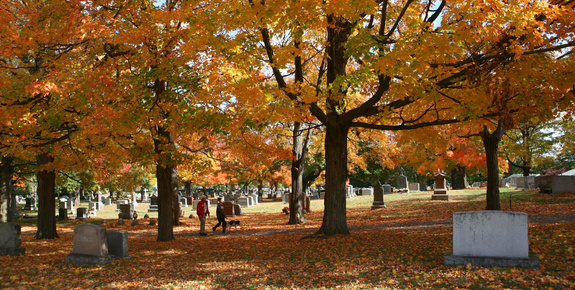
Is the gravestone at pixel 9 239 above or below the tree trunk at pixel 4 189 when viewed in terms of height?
below

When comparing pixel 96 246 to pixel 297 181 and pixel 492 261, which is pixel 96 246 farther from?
pixel 297 181

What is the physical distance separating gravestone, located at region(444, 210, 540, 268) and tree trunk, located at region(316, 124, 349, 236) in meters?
4.61

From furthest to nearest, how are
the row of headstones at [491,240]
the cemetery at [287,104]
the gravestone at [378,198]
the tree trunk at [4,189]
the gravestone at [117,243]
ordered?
the gravestone at [378,198] < the tree trunk at [4,189] < the gravestone at [117,243] < the cemetery at [287,104] < the row of headstones at [491,240]

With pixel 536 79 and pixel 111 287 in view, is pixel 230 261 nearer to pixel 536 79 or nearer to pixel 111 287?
pixel 111 287

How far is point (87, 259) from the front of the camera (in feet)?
31.6

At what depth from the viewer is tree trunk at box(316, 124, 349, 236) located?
12.1 m

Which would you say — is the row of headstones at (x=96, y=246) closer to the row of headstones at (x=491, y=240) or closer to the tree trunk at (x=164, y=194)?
the tree trunk at (x=164, y=194)

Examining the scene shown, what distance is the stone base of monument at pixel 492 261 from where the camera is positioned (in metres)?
7.04

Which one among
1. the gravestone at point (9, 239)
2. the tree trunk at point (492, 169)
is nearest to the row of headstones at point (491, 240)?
the tree trunk at point (492, 169)

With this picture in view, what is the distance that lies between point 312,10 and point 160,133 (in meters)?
7.27

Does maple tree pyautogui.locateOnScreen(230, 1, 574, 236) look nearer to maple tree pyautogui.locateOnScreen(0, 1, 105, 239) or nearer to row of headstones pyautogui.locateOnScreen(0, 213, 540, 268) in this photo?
row of headstones pyautogui.locateOnScreen(0, 213, 540, 268)

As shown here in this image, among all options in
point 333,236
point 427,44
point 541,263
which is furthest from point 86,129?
point 541,263

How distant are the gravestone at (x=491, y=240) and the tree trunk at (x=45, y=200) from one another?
1483 centimetres

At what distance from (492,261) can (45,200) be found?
52.0ft
